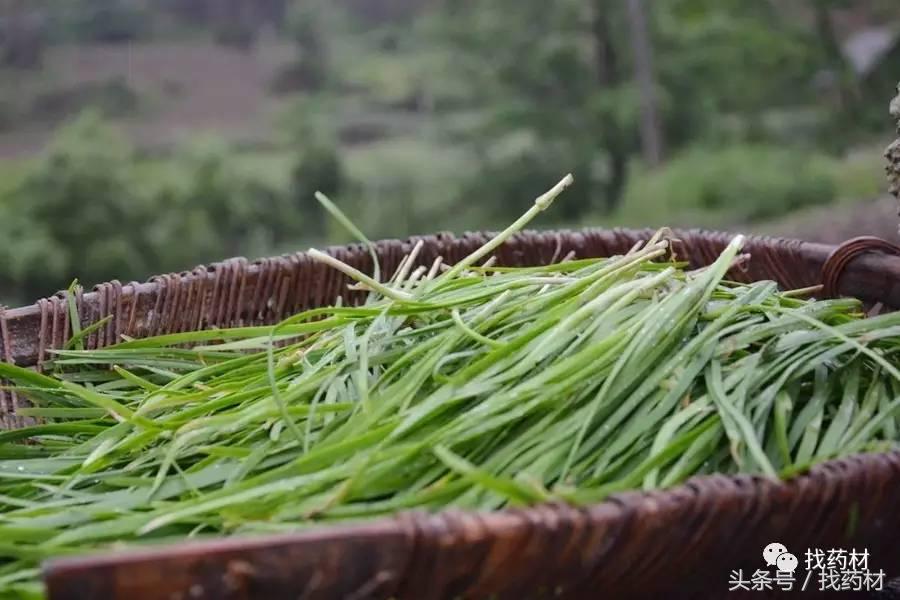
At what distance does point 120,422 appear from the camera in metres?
0.76

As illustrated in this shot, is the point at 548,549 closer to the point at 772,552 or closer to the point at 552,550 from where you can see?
the point at 552,550

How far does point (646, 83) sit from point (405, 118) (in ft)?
1.97

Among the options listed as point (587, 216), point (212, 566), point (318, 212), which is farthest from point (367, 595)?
point (587, 216)

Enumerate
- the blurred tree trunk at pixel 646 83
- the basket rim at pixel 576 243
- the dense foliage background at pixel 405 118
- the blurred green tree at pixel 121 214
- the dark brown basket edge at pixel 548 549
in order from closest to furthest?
the dark brown basket edge at pixel 548 549, the basket rim at pixel 576 243, the blurred green tree at pixel 121 214, the dense foliage background at pixel 405 118, the blurred tree trunk at pixel 646 83

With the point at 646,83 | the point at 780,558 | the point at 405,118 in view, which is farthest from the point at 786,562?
the point at 646,83

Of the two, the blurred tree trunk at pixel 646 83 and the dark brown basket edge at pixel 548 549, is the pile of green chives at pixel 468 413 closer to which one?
the dark brown basket edge at pixel 548 549

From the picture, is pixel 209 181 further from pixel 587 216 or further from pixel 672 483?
pixel 672 483

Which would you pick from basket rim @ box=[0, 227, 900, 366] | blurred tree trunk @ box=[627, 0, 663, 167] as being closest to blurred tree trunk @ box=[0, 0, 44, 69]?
basket rim @ box=[0, 227, 900, 366]

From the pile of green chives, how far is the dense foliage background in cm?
97

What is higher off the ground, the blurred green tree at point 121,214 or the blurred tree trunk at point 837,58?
the blurred tree trunk at point 837,58

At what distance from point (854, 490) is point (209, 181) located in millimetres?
1542

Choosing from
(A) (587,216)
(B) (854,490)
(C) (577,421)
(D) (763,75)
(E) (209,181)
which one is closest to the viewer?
(B) (854,490)

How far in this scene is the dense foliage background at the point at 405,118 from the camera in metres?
1.76

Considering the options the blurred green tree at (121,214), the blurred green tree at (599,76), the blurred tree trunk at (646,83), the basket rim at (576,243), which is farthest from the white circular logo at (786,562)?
the blurred tree trunk at (646,83)
